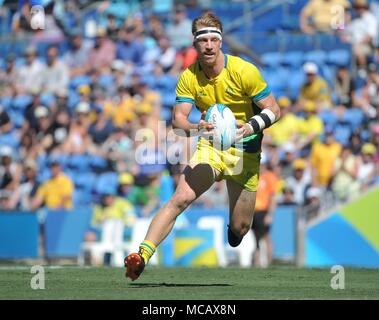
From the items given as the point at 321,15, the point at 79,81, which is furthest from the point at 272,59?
the point at 79,81

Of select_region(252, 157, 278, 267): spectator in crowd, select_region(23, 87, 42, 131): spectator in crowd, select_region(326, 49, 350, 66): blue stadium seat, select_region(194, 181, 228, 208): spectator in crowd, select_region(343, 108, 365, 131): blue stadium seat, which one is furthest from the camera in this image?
select_region(23, 87, 42, 131): spectator in crowd

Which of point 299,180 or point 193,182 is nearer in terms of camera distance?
point 193,182

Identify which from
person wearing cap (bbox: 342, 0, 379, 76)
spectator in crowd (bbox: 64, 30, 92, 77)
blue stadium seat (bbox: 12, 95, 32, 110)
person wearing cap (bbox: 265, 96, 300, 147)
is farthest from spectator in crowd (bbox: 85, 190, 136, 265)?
person wearing cap (bbox: 342, 0, 379, 76)

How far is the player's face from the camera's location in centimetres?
1089

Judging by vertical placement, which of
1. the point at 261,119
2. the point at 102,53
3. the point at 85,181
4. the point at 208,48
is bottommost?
the point at 261,119

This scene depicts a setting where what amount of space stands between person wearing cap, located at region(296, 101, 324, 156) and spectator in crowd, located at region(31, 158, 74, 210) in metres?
4.47

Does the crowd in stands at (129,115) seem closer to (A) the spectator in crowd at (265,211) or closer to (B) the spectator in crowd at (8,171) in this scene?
(B) the spectator in crowd at (8,171)

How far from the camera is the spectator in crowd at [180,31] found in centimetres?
2411

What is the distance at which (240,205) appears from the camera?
1159 centimetres

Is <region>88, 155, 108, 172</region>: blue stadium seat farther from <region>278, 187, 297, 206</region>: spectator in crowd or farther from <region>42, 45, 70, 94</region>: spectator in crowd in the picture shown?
<region>278, 187, 297, 206</region>: spectator in crowd

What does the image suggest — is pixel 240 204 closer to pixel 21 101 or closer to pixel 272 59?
pixel 272 59

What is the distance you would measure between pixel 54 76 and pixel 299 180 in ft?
25.8
